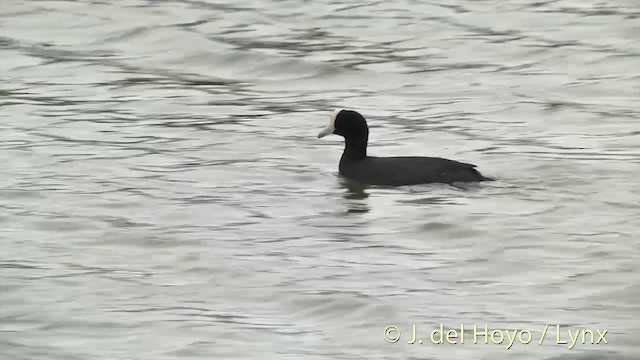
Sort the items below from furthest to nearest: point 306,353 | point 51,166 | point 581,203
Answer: point 51,166
point 581,203
point 306,353

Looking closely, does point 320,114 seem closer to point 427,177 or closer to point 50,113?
point 50,113

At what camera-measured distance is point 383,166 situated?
12.6 m

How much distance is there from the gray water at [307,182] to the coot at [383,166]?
0.11m

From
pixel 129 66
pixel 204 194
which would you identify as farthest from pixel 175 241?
pixel 129 66

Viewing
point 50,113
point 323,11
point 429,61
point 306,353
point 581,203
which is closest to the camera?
point 306,353

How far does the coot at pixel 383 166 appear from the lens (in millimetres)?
12273

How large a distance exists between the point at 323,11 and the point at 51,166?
25.3 ft

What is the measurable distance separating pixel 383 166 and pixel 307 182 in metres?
0.68

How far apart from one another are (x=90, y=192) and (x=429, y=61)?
620 cm

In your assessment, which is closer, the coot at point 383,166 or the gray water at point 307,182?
the gray water at point 307,182

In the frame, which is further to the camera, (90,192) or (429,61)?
(429,61)

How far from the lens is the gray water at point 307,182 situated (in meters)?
9.36

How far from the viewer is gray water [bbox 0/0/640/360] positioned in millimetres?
9359

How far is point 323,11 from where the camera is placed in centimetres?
2061
